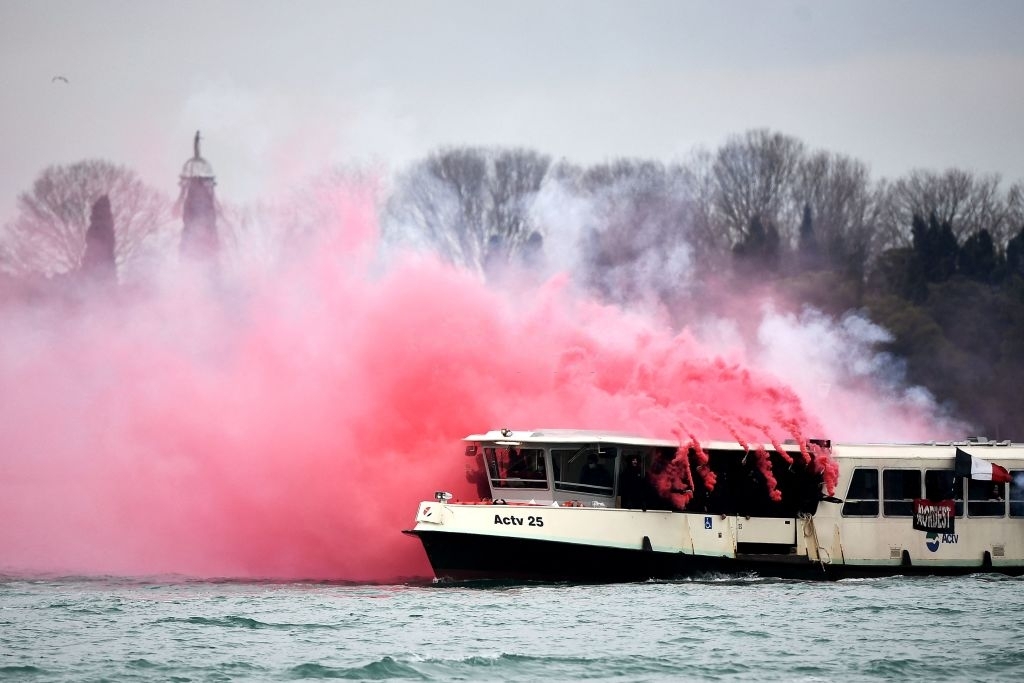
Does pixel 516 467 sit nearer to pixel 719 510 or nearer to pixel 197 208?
pixel 719 510

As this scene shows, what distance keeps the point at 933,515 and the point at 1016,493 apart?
308cm

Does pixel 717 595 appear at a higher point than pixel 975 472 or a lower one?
lower

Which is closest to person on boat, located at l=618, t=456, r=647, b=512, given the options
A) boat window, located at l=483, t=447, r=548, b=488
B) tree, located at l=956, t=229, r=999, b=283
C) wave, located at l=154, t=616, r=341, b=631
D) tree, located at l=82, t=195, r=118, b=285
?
boat window, located at l=483, t=447, r=548, b=488

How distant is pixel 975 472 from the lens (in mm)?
55156

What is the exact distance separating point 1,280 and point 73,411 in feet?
54.4

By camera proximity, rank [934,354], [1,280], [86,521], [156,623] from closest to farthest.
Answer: [156,623]
[86,521]
[1,280]
[934,354]

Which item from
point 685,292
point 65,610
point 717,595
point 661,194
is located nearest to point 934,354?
point 685,292

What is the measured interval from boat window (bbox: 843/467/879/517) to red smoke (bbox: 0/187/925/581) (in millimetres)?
2597

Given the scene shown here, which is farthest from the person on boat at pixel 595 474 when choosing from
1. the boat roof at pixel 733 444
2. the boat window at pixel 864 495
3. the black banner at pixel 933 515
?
the black banner at pixel 933 515

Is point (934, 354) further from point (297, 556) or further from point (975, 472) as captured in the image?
point (297, 556)

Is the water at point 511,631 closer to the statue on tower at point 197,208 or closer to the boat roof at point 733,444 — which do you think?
the boat roof at point 733,444

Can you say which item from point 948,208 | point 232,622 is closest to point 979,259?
point 948,208

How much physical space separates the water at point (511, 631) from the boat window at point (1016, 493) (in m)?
3.40

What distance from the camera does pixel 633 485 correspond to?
54.1 meters
